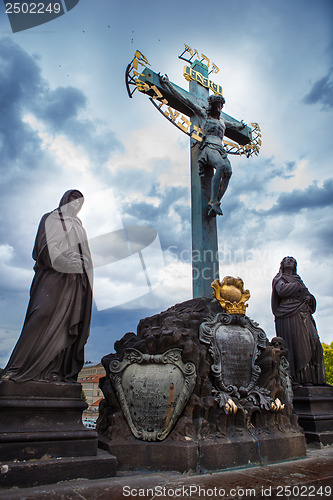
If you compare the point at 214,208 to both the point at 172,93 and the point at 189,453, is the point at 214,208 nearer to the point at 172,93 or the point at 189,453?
the point at 172,93

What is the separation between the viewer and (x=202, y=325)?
217 inches

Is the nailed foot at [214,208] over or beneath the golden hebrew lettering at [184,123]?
beneath

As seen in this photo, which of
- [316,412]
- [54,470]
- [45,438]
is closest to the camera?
[54,470]

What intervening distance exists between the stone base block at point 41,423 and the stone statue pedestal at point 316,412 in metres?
4.35

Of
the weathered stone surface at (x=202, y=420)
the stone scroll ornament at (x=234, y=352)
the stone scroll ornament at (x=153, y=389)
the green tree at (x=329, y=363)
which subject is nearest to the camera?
the weathered stone surface at (x=202, y=420)

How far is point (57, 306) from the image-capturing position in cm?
484

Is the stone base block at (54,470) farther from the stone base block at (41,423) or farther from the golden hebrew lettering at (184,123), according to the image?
the golden hebrew lettering at (184,123)

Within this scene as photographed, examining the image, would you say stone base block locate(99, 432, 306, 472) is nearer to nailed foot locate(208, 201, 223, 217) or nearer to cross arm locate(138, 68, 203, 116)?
nailed foot locate(208, 201, 223, 217)

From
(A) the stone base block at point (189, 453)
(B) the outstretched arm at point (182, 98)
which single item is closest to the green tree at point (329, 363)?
(B) the outstretched arm at point (182, 98)

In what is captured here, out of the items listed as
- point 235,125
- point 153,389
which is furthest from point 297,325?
point 235,125

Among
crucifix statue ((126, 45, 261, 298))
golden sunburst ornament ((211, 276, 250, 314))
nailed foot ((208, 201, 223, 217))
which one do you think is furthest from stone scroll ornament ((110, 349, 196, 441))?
nailed foot ((208, 201, 223, 217))

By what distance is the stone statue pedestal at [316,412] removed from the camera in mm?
6629

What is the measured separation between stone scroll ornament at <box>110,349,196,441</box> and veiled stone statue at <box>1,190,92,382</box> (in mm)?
718

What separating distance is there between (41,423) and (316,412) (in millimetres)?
5196
